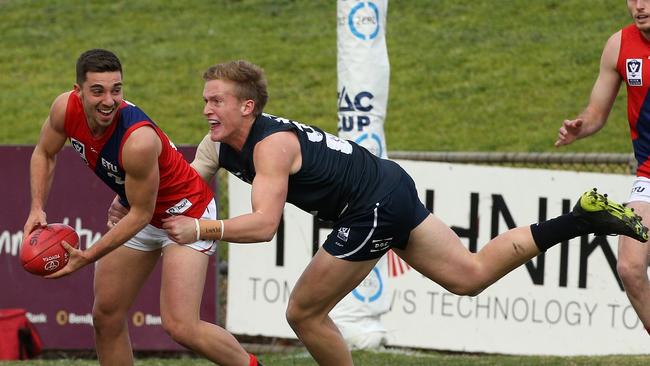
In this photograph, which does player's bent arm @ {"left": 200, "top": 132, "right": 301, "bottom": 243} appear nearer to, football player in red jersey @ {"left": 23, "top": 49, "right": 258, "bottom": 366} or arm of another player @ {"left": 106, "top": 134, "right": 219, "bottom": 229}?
football player in red jersey @ {"left": 23, "top": 49, "right": 258, "bottom": 366}

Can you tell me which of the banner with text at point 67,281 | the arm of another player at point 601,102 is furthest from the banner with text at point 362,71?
the arm of another player at point 601,102

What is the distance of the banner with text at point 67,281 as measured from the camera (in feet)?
34.9

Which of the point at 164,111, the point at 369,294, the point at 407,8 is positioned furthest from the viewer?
the point at 407,8

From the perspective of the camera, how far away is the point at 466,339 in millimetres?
10352

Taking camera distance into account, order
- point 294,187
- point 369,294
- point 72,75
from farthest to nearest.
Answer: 1. point 72,75
2. point 369,294
3. point 294,187

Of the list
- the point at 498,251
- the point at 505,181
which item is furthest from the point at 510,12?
the point at 498,251

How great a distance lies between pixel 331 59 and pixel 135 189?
1302 cm

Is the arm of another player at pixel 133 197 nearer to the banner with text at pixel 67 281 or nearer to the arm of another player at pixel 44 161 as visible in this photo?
the arm of another player at pixel 44 161

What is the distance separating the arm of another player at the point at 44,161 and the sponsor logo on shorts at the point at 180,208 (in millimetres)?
675

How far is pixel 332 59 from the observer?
19.1 metres

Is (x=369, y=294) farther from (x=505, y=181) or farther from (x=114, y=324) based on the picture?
(x=114, y=324)

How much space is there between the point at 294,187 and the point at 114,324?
1271 millimetres

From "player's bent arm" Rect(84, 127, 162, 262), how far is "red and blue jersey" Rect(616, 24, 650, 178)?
278 cm

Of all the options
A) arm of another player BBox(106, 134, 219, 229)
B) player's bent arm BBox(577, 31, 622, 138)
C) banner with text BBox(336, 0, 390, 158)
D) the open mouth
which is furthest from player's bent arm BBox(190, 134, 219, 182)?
banner with text BBox(336, 0, 390, 158)
